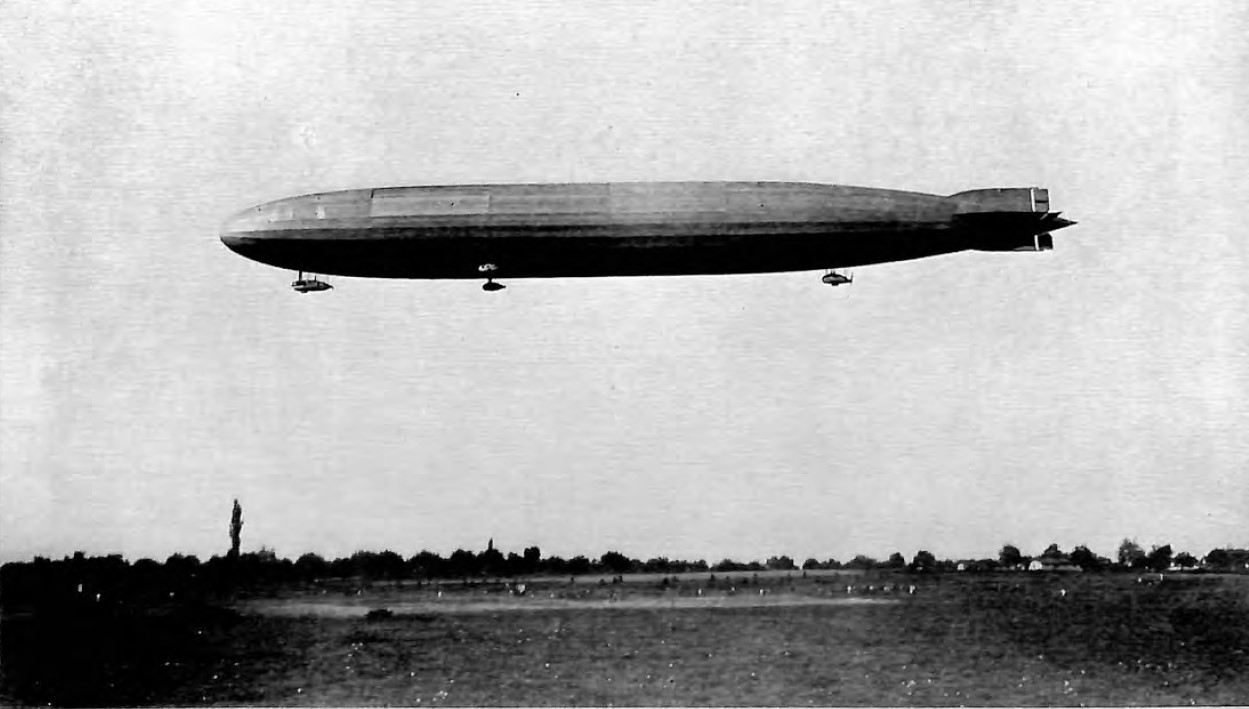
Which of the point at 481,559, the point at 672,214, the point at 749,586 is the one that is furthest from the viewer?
the point at 749,586

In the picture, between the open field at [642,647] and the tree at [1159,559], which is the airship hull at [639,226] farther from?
the tree at [1159,559]

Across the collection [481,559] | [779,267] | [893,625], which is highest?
[779,267]

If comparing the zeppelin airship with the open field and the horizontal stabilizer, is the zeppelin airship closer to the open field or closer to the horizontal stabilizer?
the horizontal stabilizer

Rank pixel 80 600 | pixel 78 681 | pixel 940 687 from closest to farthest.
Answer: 1. pixel 78 681
2. pixel 940 687
3. pixel 80 600

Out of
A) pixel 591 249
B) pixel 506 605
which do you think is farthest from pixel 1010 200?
pixel 506 605

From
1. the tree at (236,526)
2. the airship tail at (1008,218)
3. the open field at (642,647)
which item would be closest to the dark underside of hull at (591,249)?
the airship tail at (1008,218)

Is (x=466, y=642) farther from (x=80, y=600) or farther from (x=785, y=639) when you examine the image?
(x=80, y=600)

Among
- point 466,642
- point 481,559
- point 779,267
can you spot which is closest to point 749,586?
point 481,559

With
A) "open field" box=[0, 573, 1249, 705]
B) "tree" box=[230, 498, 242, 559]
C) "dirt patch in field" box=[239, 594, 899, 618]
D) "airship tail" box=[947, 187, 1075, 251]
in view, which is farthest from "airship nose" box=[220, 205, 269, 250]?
"dirt patch in field" box=[239, 594, 899, 618]
